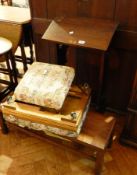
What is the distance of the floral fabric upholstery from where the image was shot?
1.47m

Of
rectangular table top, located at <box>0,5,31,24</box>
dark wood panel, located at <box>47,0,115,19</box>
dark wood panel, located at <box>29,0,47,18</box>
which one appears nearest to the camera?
dark wood panel, located at <box>47,0,115,19</box>

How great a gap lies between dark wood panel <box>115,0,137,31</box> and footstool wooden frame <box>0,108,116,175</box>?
0.72m

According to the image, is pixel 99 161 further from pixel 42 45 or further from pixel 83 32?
pixel 42 45

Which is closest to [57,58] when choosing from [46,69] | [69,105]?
[46,69]

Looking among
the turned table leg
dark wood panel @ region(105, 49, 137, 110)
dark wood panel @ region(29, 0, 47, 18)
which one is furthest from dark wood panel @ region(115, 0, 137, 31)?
the turned table leg

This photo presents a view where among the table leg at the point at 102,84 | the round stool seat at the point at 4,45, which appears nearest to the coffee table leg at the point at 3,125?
the round stool seat at the point at 4,45

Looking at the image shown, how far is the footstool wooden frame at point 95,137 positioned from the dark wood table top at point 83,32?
55 cm

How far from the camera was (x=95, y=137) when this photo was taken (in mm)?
1477

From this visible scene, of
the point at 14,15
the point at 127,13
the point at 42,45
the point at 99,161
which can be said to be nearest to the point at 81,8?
the point at 127,13

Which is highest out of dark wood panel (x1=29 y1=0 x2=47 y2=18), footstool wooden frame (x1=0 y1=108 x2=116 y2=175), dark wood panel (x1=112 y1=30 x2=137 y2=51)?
dark wood panel (x1=29 y1=0 x2=47 y2=18)

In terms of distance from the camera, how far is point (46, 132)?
1.63 m

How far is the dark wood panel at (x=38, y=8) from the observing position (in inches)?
72.3

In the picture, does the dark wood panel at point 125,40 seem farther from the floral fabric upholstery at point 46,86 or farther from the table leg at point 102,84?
the floral fabric upholstery at point 46,86

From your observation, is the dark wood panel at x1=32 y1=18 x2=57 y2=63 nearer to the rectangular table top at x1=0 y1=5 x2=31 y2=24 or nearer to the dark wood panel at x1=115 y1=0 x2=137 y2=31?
the rectangular table top at x1=0 y1=5 x2=31 y2=24
